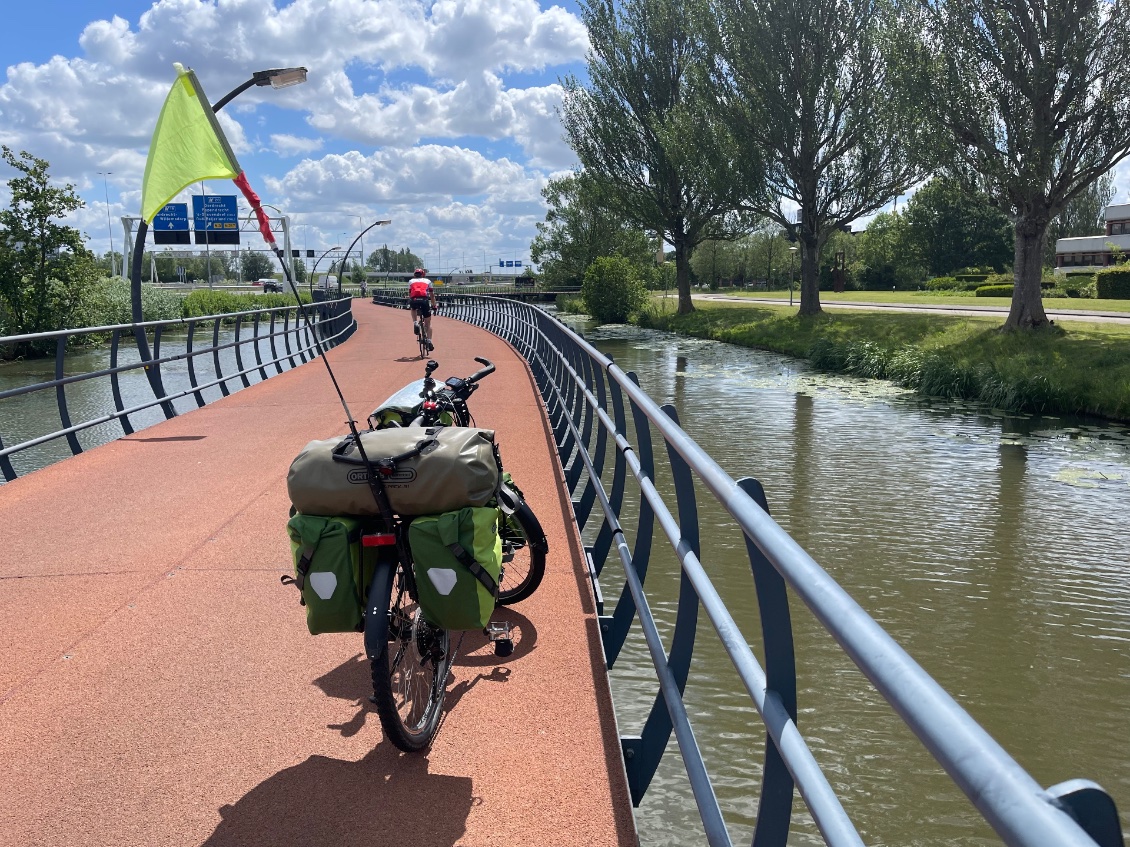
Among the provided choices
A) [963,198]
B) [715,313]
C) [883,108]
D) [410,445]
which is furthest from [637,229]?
[410,445]

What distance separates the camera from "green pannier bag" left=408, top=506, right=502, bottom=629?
3430 millimetres

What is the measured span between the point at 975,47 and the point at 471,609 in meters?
21.2

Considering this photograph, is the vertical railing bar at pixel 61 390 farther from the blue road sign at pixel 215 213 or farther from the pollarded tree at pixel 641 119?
the blue road sign at pixel 215 213

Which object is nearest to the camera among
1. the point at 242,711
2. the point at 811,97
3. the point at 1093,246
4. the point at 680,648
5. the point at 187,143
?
the point at 680,648

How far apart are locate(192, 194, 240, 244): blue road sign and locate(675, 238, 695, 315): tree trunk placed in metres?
41.3

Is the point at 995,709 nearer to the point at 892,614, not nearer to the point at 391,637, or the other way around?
the point at 892,614

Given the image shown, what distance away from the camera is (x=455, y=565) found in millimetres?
3455

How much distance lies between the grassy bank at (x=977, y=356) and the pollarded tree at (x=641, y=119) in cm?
1120

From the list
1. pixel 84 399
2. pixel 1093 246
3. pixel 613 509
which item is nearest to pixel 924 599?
pixel 613 509

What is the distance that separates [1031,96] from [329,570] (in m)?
20.8

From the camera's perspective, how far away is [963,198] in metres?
23.0

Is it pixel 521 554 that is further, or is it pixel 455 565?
pixel 521 554

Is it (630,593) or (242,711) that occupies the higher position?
(630,593)

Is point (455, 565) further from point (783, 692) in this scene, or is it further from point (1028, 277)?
point (1028, 277)
